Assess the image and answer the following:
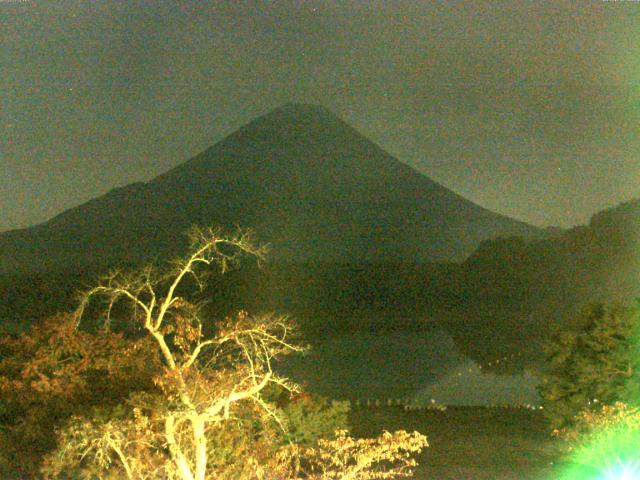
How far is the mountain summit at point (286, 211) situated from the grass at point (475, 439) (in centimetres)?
3385

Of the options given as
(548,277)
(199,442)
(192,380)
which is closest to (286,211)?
(548,277)

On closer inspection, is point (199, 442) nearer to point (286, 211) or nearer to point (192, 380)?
point (192, 380)

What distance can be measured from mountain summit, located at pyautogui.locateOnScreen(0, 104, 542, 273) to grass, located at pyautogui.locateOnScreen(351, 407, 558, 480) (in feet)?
111

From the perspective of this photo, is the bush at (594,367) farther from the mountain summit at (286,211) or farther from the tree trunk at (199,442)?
the mountain summit at (286,211)

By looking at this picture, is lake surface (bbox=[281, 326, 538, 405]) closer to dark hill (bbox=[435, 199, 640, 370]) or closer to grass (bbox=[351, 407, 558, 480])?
grass (bbox=[351, 407, 558, 480])

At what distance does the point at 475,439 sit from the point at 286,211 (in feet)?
160

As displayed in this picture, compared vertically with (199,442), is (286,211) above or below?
above

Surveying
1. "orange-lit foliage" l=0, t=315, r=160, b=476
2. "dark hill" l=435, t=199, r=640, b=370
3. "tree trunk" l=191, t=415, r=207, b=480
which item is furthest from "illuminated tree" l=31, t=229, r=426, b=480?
"dark hill" l=435, t=199, r=640, b=370

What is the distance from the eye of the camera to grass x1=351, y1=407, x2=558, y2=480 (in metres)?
7.59

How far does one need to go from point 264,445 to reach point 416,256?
45024 millimetres

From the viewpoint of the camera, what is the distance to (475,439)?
9203 millimetres

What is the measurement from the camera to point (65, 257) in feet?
153

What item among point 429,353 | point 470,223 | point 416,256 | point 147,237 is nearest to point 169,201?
point 147,237

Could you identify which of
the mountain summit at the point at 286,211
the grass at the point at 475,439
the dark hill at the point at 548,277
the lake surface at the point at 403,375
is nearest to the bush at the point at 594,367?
the grass at the point at 475,439
